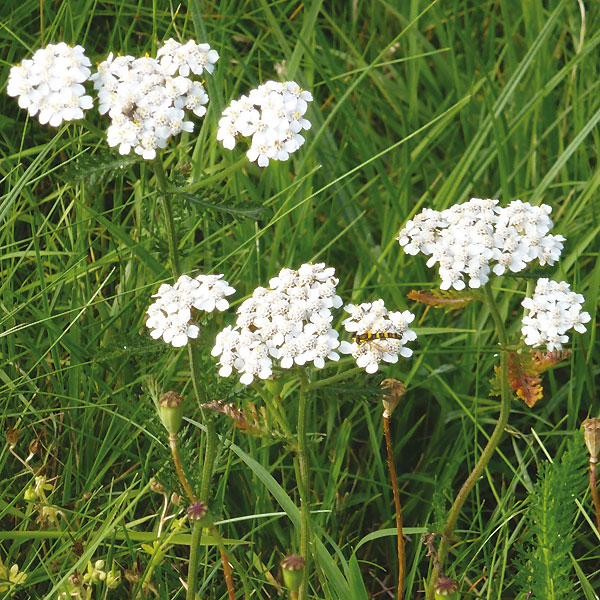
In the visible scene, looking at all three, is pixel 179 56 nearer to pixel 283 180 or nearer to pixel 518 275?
pixel 518 275

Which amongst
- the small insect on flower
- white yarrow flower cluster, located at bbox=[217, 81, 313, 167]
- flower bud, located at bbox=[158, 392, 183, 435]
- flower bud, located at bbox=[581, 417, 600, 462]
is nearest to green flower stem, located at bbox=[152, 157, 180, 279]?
white yarrow flower cluster, located at bbox=[217, 81, 313, 167]

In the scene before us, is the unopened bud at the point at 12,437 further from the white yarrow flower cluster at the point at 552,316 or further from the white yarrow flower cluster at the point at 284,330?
the white yarrow flower cluster at the point at 552,316

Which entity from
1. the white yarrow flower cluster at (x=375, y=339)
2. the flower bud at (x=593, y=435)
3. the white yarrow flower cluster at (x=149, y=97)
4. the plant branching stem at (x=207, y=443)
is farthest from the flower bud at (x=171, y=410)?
the flower bud at (x=593, y=435)

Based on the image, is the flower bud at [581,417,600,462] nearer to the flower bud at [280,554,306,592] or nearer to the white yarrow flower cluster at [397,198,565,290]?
the white yarrow flower cluster at [397,198,565,290]

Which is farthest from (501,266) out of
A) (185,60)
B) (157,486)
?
(157,486)

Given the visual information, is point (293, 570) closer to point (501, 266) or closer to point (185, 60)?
point (501, 266)

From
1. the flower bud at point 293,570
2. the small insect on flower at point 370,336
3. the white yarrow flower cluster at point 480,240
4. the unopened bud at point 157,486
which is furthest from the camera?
the unopened bud at point 157,486
